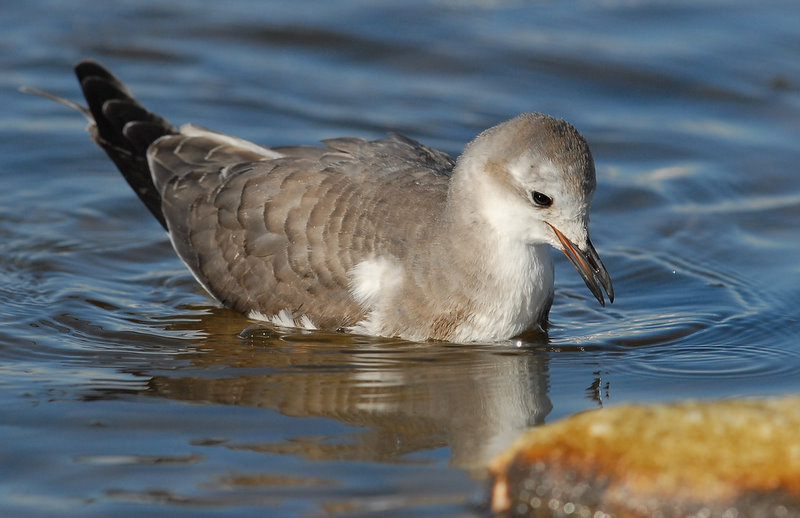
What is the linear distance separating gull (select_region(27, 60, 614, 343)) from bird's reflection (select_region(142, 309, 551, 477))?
162 millimetres

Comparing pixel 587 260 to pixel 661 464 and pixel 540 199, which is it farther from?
pixel 661 464

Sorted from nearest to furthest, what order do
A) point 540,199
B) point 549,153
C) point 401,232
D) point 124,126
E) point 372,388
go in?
point 372,388 → point 549,153 → point 540,199 → point 401,232 → point 124,126

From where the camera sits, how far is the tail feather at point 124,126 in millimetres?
7383

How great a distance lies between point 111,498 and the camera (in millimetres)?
4547

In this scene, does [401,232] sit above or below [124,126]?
below

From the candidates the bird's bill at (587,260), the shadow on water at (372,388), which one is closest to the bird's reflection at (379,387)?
the shadow on water at (372,388)

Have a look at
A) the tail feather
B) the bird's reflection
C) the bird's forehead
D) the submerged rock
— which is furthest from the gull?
the submerged rock

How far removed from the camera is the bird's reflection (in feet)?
16.7

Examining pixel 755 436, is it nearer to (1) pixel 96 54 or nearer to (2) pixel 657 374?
(2) pixel 657 374

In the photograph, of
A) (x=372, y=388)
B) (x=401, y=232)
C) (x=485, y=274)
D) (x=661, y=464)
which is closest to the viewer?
(x=661, y=464)

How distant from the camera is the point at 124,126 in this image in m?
7.40

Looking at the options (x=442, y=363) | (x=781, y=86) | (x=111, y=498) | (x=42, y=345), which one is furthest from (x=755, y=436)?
(x=781, y=86)

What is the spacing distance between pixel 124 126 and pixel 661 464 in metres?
4.29

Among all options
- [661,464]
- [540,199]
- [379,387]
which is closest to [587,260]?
[540,199]
